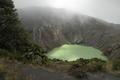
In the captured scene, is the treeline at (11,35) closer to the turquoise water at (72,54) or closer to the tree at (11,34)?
the tree at (11,34)

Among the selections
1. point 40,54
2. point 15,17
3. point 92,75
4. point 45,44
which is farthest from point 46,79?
point 45,44

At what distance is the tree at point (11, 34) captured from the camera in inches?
1016

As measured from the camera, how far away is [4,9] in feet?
94.1

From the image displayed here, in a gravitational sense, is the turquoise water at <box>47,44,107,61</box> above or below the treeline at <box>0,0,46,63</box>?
above

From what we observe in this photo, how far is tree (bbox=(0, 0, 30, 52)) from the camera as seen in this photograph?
25808 millimetres

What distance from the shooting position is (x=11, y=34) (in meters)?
26.8

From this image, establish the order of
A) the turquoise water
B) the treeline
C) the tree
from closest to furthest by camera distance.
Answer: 1. the treeline
2. the tree
3. the turquoise water

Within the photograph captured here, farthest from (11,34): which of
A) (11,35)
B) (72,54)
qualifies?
(72,54)

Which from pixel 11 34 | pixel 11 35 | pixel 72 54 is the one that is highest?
pixel 72 54

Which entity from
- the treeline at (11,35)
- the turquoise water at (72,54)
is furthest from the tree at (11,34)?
the turquoise water at (72,54)

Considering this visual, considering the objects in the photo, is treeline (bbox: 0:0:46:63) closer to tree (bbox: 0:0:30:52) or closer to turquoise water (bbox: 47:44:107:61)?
tree (bbox: 0:0:30:52)

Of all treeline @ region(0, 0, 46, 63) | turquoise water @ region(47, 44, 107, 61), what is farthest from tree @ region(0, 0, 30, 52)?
turquoise water @ region(47, 44, 107, 61)

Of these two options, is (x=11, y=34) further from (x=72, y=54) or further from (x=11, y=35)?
(x=72, y=54)

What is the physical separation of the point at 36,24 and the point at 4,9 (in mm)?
157895
